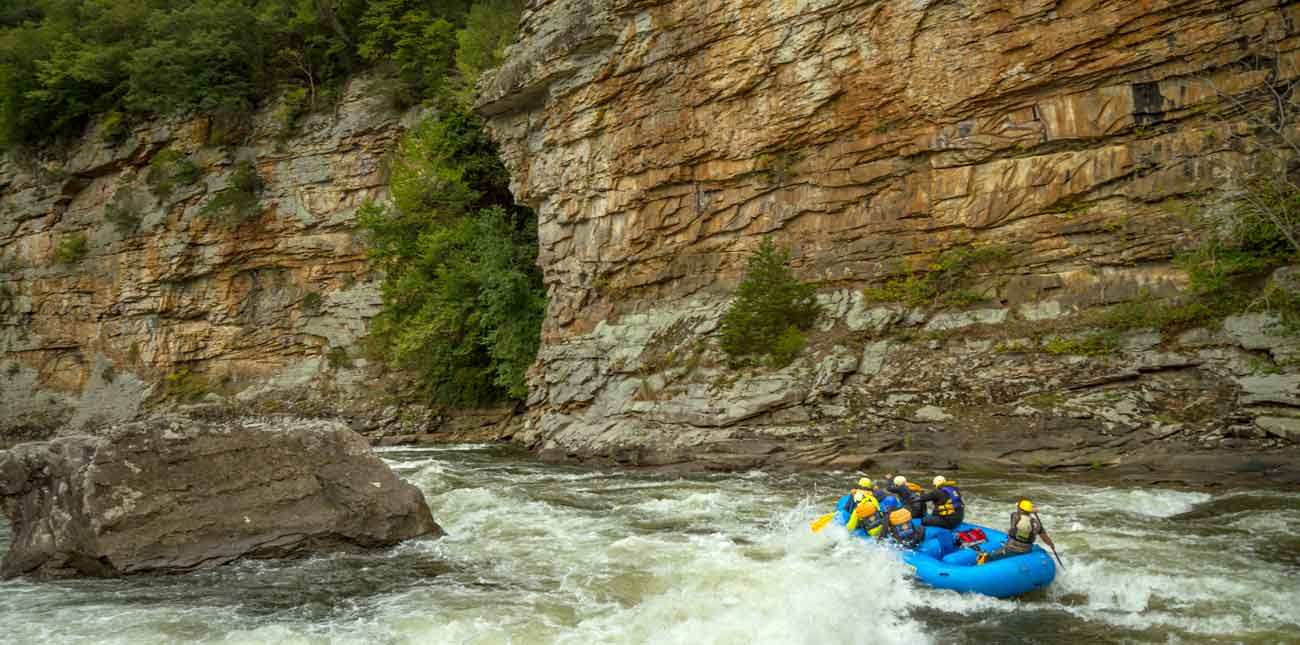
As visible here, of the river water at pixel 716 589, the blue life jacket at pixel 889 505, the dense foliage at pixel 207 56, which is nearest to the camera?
the river water at pixel 716 589

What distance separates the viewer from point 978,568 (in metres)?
8.87

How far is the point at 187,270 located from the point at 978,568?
1241 inches

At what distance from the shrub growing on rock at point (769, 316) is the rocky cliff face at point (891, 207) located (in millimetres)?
474

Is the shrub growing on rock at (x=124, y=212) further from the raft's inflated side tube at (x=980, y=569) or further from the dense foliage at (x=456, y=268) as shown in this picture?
the raft's inflated side tube at (x=980, y=569)

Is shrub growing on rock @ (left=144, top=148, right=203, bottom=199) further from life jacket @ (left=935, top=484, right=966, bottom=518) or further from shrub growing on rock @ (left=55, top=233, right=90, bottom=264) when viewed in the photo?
life jacket @ (left=935, top=484, right=966, bottom=518)

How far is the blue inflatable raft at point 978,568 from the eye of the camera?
28.6 feet

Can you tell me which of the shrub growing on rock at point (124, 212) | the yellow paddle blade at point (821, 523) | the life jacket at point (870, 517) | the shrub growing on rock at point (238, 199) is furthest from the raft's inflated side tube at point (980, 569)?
the shrub growing on rock at point (124, 212)

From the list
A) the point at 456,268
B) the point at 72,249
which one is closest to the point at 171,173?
the point at 72,249

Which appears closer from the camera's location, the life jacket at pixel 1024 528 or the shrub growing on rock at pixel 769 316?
the life jacket at pixel 1024 528

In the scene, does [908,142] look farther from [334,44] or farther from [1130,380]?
[334,44]

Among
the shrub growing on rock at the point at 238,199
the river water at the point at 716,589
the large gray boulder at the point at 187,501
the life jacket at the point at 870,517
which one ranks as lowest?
the river water at the point at 716,589

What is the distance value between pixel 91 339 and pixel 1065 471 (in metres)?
34.9

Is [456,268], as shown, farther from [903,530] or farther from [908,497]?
[903,530]

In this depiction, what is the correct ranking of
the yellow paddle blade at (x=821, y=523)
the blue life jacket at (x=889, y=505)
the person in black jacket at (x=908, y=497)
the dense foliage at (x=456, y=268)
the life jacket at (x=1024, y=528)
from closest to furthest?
the life jacket at (x=1024, y=528)
the blue life jacket at (x=889, y=505)
the person in black jacket at (x=908, y=497)
the yellow paddle blade at (x=821, y=523)
the dense foliage at (x=456, y=268)
